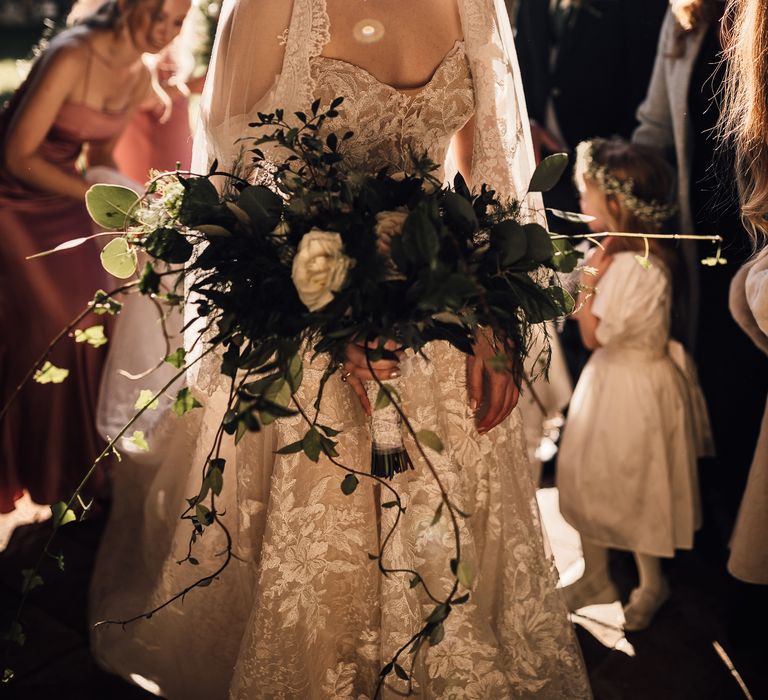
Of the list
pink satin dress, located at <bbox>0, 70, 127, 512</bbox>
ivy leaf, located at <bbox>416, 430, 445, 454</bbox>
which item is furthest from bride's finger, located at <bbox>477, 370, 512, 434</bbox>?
pink satin dress, located at <bbox>0, 70, 127, 512</bbox>

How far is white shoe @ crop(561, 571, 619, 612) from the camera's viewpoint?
8.52 ft

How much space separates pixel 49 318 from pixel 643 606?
2.47 m

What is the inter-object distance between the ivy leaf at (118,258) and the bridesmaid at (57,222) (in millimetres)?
1542

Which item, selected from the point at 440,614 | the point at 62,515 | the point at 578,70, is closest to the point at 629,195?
the point at 578,70

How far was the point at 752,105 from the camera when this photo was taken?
1797mm

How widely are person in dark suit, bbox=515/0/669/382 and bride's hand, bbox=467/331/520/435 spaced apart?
5.80ft

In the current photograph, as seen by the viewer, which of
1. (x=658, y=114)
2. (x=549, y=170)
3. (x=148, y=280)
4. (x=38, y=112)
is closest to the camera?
(x=148, y=280)

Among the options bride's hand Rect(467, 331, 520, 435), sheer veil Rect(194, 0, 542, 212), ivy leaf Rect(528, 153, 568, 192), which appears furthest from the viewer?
bride's hand Rect(467, 331, 520, 435)

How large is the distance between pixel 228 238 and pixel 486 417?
81 centimetres

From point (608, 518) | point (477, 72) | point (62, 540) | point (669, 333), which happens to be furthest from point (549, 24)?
point (62, 540)

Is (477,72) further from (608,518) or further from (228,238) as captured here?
(608,518)

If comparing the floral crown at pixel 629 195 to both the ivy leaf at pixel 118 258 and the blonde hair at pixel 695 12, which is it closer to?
the blonde hair at pixel 695 12

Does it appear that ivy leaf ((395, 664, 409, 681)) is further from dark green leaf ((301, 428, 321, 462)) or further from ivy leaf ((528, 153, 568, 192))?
ivy leaf ((528, 153, 568, 192))

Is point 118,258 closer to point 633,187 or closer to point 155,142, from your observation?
point 633,187
